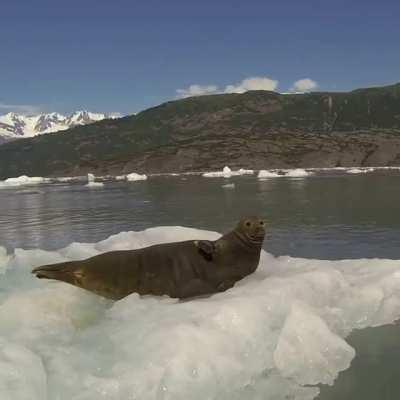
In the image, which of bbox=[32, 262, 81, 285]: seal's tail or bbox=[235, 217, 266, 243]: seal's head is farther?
bbox=[235, 217, 266, 243]: seal's head

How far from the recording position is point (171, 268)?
8203mm

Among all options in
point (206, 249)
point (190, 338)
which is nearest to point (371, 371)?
point (190, 338)

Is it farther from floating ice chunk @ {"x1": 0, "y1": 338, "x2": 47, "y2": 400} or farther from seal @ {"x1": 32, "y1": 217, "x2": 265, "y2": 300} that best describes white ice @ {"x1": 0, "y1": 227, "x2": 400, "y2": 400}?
seal @ {"x1": 32, "y1": 217, "x2": 265, "y2": 300}

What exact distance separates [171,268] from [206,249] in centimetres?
59

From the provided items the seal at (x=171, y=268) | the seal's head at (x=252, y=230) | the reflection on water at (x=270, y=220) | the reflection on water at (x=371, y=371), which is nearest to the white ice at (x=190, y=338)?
the reflection on water at (x=371, y=371)

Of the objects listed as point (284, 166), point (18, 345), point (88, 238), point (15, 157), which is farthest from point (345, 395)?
point (15, 157)

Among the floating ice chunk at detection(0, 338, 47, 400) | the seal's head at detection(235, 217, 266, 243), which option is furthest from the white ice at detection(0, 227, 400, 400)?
the seal's head at detection(235, 217, 266, 243)

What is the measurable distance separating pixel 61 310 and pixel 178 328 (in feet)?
6.14

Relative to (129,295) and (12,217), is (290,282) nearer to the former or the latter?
(129,295)

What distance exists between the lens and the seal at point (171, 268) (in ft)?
26.4

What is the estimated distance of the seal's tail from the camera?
321 inches

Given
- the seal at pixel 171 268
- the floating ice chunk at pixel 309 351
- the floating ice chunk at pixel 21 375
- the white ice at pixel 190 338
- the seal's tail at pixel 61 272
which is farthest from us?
the seal's tail at pixel 61 272

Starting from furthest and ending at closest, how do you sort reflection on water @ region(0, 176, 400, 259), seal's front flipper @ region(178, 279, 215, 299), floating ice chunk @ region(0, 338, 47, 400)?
reflection on water @ region(0, 176, 400, 259) < seal's front flipper @ region(178, 279, 215, 299) < floating ice chunk @ region(0, 338, 47, 400)

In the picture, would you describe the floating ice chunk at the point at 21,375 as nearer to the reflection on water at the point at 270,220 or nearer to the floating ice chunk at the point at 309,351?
the floating ice chunk at the point at 309,351
